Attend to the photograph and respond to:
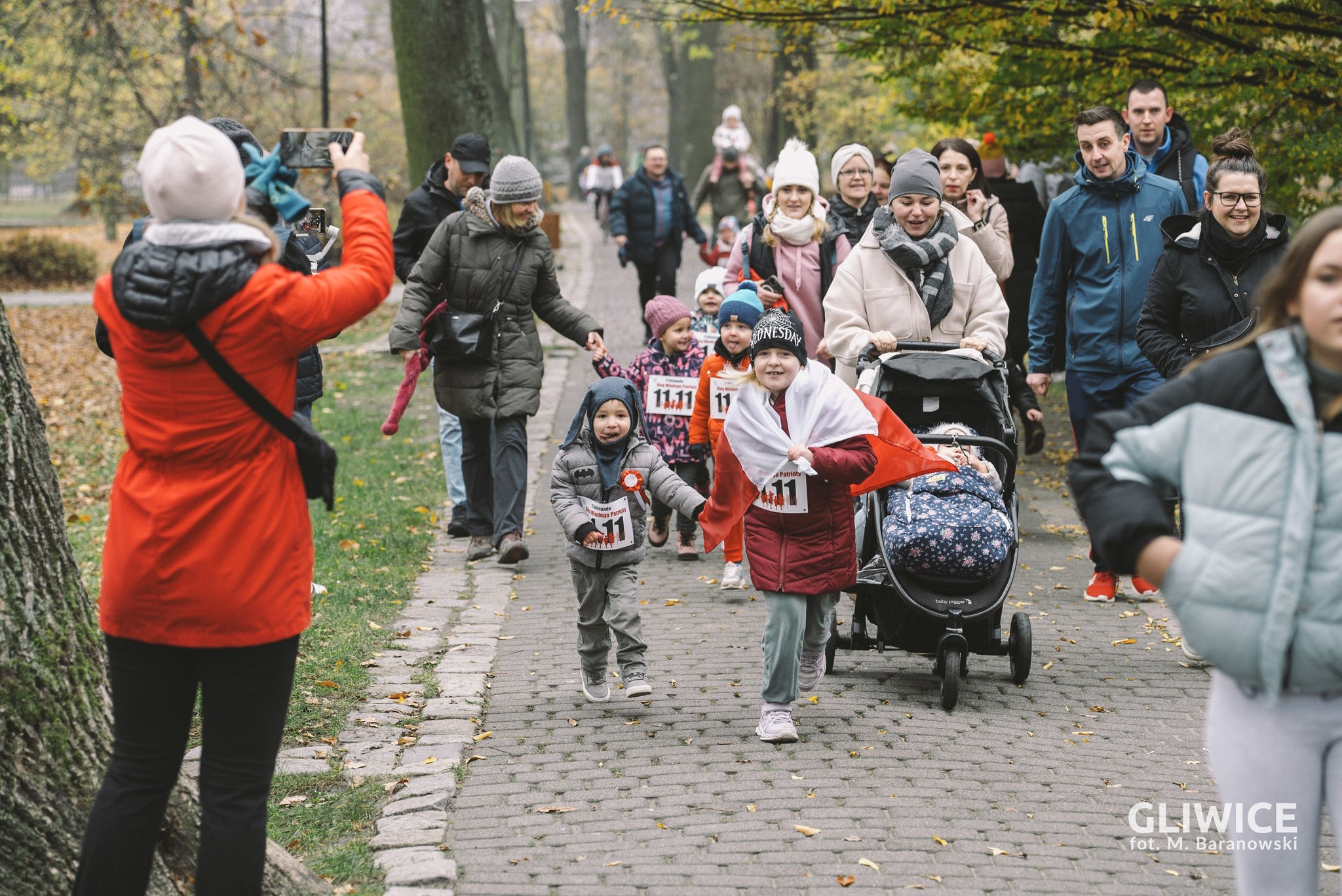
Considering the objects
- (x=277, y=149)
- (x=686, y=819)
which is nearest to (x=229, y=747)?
(x=277, y=149)

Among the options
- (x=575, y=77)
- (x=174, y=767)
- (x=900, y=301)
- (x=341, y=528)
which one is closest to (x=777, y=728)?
(x=900, y=301)

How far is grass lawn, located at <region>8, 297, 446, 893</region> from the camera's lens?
5.10 metres

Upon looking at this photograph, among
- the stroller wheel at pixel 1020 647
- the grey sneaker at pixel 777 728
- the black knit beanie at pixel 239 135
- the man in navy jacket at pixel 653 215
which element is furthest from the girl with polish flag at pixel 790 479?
the man in navy jacket at pixel 653 215

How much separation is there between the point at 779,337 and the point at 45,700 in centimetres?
311

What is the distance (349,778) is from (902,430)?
8.68ft

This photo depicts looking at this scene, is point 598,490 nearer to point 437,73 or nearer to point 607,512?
point 607,512

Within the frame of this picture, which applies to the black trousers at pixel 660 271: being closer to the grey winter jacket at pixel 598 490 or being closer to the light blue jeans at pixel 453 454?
the light blue jeans at pixel 453 454

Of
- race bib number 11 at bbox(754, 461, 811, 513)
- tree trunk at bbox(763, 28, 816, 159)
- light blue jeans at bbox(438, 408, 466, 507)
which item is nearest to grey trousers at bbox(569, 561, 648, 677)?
race bib number 11 at bbox(754, 461, 811, 513)

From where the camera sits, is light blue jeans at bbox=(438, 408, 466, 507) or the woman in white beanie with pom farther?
light blue jeans at bbox=(438, 408, 466, 507)

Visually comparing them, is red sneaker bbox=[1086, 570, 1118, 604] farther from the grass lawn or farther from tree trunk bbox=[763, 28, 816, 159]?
tree trunk bbox=[763, 28, 816, 159]

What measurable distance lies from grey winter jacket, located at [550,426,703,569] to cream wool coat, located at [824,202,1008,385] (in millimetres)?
1423

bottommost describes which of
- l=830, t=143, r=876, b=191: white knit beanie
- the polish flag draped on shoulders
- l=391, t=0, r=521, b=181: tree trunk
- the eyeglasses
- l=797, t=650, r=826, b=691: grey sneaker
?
l=797, t=650, r=826, b=691: grey sneaker

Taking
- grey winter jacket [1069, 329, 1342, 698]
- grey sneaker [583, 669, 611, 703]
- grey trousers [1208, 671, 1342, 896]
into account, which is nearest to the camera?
grey winter jacket [1069, 329, 1342, 698]

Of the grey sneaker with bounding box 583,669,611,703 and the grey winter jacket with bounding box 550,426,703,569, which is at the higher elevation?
the grey winter jacket with bounding box 550,426,703,569
